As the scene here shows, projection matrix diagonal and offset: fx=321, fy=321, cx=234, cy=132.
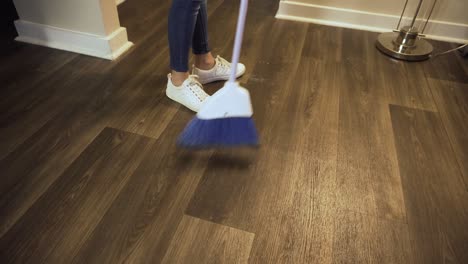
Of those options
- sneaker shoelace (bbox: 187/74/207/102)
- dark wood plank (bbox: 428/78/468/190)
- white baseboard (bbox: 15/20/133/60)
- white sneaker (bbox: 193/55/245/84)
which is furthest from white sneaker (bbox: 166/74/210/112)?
dark wood plank (bbox: 428/78/468/190)

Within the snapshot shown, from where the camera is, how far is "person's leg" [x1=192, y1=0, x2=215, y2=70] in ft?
Result: 3.55

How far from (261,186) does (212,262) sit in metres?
0.25

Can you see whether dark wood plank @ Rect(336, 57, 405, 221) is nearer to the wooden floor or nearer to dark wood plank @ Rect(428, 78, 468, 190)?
the wooden floor

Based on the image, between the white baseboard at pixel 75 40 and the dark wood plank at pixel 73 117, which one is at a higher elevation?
the white baseboard at pixel 75 40

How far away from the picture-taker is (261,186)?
850 millimetres

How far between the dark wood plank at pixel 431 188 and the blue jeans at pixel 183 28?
732mm

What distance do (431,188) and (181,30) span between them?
843 millimetres

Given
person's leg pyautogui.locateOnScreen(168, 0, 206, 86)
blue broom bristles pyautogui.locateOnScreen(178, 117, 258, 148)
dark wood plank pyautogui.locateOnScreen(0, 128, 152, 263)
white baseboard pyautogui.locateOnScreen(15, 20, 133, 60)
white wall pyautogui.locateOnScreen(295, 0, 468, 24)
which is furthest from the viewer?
white wall pyautogui.locateOnScreen(295, 0, 468, 24)

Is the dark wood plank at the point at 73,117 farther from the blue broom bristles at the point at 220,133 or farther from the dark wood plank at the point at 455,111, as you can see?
the dark wood plank at the point at 455,111

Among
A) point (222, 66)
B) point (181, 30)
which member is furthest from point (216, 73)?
point (181, 30)

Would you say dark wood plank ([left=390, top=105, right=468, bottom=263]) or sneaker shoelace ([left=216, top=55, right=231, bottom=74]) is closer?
dark wood plank ([left=390, top=105, right=468, bottom=263])

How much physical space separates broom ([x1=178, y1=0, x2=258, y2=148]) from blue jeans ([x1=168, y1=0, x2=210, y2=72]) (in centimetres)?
28

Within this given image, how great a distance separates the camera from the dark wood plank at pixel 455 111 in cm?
100

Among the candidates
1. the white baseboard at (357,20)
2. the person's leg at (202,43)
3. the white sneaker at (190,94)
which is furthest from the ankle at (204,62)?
the white baseboard at (357,20)
